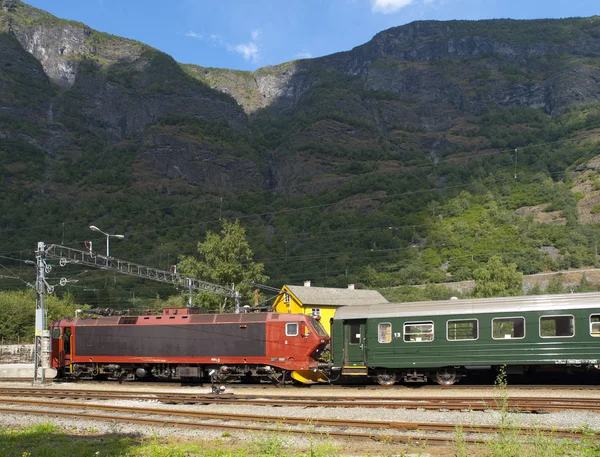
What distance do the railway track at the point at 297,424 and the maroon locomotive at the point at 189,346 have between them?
25.9 ft

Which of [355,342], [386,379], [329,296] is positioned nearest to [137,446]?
[355,342]

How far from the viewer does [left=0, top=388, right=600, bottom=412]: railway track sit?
18.3 meters

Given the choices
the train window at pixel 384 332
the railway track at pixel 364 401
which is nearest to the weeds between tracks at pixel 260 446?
the railway track at pixel 364 401

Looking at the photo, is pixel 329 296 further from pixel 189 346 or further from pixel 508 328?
pixel 508 328

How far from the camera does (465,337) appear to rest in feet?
81.0

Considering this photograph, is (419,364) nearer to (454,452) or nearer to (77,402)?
(454,452)

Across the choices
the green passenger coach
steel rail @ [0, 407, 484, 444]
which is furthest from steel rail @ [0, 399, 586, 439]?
the green passenger coach

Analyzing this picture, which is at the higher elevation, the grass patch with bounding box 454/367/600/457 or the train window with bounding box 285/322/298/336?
the train window with bounding box 285/322/298/336

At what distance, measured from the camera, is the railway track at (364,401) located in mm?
18297

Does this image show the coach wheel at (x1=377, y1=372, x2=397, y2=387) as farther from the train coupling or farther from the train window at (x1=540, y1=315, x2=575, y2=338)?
the train window at (x1=540, y1=315, x2=575, y2=338)

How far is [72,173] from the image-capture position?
193m

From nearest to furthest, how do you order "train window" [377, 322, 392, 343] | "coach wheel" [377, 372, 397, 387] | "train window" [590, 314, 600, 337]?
"train window" [590, 314, 600, 337] → "train window" [377, 322, 392, 343] → "coach wheel" [377, 372, 397, 387]

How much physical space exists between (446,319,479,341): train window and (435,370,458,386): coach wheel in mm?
1565

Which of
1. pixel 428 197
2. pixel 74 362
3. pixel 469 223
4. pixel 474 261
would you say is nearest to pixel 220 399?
pixel 74 362
